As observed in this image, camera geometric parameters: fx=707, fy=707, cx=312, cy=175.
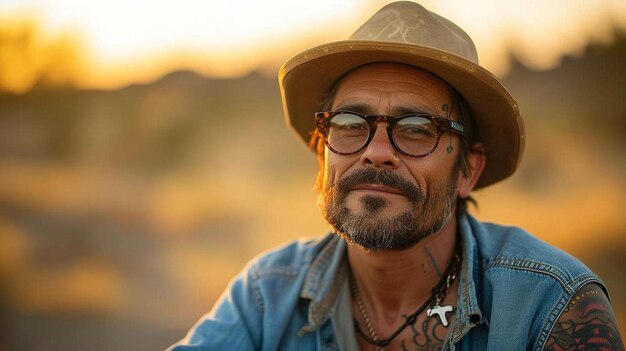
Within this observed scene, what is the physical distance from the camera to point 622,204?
8656mm

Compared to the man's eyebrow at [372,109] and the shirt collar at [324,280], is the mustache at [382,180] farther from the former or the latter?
the shirt collar at [324,280]

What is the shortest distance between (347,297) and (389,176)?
2.37ft

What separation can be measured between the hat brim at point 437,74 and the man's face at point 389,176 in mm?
93

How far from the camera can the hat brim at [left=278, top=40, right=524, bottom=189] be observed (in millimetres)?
2949

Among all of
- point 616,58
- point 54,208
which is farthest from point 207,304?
point 616,58

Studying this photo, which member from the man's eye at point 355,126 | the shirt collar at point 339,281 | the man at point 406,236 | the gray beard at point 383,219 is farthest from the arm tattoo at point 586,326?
the man's eye at point 355,126

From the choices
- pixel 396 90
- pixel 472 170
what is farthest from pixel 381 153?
pixel 472 170

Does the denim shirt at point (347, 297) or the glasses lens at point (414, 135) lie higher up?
the glasses lens at point (414, 135)

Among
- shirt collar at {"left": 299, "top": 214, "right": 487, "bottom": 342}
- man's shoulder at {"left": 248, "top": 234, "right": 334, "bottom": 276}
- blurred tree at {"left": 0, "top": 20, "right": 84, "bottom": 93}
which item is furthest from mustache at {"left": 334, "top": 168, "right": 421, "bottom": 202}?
blurred tree at {"left": 0, "top": 20, "right": 84, "bottom": 93}

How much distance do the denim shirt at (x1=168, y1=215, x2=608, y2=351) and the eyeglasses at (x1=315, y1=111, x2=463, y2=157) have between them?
49 centimetres

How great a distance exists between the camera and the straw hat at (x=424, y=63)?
295cm

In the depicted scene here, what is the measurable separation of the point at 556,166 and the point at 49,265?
23.6 feet

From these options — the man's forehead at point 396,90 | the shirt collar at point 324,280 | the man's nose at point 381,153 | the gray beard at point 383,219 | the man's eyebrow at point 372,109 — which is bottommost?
the shirt collar at point 324,280

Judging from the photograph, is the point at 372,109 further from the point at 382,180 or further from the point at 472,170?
the point at 472,170
